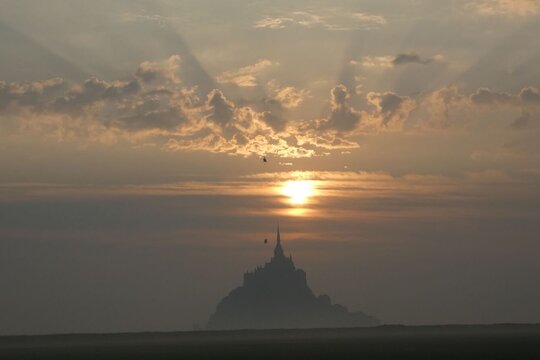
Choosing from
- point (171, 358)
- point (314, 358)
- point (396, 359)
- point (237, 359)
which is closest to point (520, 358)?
point (396, 359)

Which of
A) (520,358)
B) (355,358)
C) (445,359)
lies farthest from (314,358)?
(520,358)

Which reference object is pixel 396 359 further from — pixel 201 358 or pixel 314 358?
pixel 201 358

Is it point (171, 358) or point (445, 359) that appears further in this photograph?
point (171, 358)

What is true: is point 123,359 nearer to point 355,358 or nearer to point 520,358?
point 355,358

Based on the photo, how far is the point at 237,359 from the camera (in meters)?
187

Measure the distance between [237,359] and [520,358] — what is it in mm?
50346

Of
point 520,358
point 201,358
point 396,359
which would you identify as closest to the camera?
point 520,358

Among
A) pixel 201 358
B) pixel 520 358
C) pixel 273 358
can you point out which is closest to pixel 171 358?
pixel 201 358

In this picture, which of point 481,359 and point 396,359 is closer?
point 481,359

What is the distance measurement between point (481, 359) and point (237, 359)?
144 ft

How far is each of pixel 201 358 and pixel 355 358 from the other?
100 feet

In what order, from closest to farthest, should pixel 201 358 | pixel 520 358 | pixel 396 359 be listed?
pixel 520 358
pixel 396 359
pixel 201 358

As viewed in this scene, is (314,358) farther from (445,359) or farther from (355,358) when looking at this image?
(445,359)

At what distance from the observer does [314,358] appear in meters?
181
